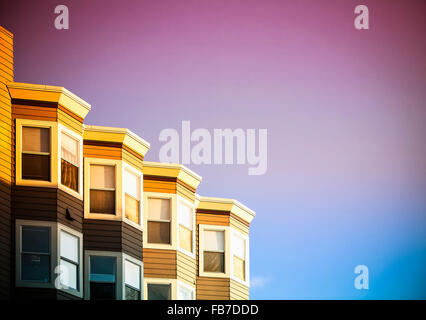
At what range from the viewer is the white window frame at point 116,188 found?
29.2 m

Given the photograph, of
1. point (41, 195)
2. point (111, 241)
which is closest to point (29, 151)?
point (41, 195)

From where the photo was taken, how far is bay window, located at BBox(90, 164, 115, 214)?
96.3 feet

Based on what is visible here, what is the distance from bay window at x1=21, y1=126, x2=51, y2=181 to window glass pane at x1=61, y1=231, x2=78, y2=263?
53.2 inches

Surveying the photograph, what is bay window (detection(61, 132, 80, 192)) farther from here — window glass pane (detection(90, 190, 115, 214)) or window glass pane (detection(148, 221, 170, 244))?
window glass pane (detection(148, 221, 170, 244))

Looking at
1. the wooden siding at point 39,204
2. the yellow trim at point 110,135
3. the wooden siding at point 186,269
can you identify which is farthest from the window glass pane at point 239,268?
the wooden siding at point 39,204

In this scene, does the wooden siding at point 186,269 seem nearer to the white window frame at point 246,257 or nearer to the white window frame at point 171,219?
the white window frame at point 171,219

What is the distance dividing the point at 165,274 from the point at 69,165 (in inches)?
165

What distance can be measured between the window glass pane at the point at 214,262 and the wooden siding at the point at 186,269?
0.72 metres

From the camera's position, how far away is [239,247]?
111 ft

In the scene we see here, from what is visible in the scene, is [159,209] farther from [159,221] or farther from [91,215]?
[91,215]

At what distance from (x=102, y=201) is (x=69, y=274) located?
7.53 feet

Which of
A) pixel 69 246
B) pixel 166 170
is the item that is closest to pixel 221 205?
pixel 166 170

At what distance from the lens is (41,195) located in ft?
90.7

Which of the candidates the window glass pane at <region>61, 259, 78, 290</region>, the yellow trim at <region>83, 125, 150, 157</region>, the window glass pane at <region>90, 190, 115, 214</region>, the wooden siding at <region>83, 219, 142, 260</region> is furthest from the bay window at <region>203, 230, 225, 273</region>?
the window glass pane at <region>61, 259, 78, 290</region>
